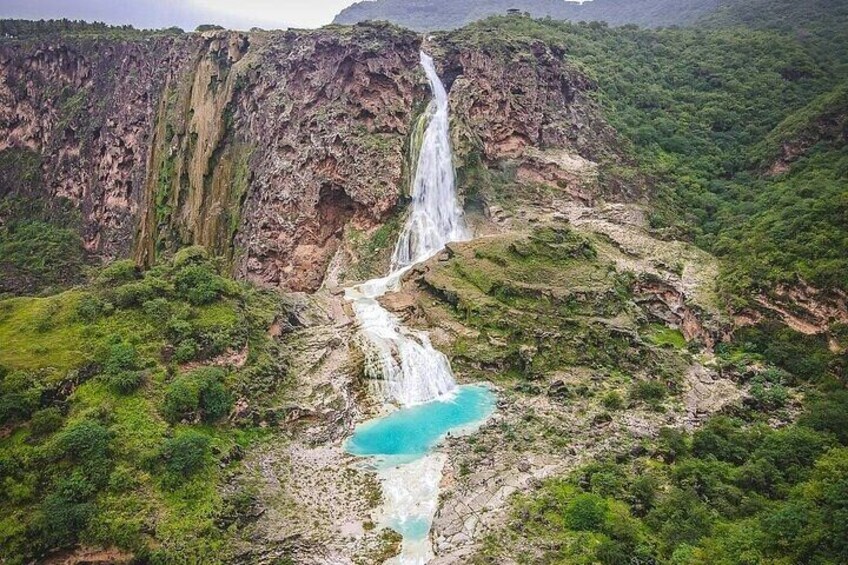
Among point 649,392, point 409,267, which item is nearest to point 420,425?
point 649,392

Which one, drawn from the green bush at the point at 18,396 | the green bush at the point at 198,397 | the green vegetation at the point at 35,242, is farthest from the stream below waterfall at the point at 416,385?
the green vegetation at the point at 35,242

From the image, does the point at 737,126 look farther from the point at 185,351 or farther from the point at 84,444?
the point at 84,444

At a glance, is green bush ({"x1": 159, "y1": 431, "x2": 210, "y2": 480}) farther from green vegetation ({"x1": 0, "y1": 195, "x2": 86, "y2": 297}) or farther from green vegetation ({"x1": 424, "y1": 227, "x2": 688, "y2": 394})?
green vegetation ({"x1": 0, "y1": 195, "x2": 86, "y2": 297})

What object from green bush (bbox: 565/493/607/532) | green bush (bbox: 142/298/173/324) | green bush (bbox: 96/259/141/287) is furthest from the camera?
green bush (bbox: 96/259/141/287)

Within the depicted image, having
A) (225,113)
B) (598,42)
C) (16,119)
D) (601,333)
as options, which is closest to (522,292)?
(601,333)

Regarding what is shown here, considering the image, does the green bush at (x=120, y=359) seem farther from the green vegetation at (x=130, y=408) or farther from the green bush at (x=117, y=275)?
the green bush at (x=117, y=275)

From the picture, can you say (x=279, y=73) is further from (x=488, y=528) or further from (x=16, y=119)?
(x=488, y=528)

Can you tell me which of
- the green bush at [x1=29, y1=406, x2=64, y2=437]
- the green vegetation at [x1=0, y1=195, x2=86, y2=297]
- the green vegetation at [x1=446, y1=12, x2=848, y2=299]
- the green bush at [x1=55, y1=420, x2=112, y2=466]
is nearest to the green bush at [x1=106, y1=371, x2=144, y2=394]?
the green bush at [x1=29, y1=406, x2=64, y2=437]
